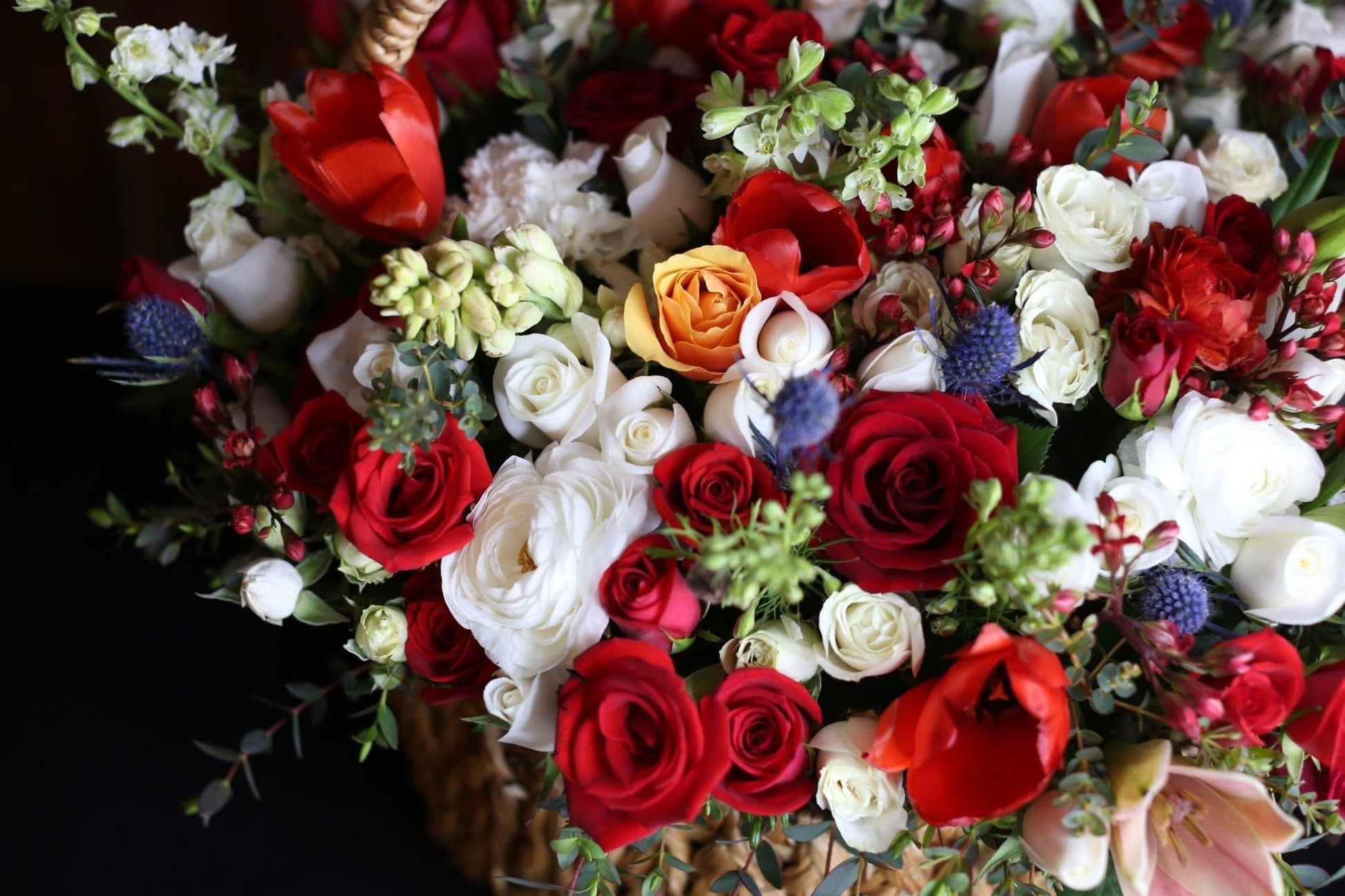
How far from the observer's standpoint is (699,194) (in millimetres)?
724

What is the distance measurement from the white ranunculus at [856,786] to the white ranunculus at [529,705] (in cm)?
16

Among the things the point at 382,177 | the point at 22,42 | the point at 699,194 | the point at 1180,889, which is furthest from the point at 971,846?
the point at 22,42

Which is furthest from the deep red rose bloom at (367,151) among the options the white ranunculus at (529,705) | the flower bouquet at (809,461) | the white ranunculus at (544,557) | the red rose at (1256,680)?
the red rose at (1256,680)

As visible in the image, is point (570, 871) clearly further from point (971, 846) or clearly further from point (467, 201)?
point (467, 201)

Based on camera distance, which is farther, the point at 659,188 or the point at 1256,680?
the point at 659,188

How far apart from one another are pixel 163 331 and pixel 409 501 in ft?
0.94

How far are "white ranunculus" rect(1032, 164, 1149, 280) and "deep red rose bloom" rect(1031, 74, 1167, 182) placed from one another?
0.21 ft

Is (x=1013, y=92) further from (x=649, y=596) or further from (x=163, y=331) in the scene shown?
(x=163, y=331)

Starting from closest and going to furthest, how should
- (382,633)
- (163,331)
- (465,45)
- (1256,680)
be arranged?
(1256,680)
(382,633)
(163,331)
(465,45)

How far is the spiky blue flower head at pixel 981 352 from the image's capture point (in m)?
0.56

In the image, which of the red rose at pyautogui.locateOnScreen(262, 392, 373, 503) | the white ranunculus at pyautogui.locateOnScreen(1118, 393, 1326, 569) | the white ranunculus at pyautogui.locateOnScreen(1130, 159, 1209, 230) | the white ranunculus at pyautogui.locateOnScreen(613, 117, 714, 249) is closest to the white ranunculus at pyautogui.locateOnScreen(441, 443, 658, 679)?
the red rose at pyautogui.locateOnScreen(262, 392, 373, 503)

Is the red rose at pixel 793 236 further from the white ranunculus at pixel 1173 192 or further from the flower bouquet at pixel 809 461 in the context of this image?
the white ranunculus at pixel 1173 192

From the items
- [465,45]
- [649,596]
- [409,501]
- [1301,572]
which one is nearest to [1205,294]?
[1301,572]

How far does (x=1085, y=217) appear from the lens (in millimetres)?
653
